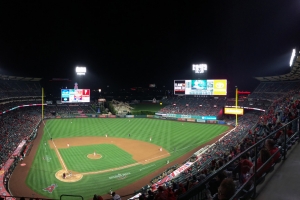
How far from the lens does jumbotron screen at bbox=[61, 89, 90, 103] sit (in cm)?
5522

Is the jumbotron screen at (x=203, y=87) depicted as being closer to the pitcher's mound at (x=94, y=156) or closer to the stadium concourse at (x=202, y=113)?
the stadium concourse at (x=202, y=113)

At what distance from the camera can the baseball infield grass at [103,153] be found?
19.8 metres

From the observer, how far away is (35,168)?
23391 millimetres

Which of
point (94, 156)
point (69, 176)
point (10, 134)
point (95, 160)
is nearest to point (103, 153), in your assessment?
point (94, 156)

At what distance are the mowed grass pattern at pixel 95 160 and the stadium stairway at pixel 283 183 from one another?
782 inches

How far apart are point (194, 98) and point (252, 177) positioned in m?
60.5

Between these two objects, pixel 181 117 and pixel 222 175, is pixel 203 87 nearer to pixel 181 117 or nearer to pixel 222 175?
pixel 181 117

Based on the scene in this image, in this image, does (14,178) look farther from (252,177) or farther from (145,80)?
(145,80)

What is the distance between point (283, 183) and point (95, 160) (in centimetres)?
2337

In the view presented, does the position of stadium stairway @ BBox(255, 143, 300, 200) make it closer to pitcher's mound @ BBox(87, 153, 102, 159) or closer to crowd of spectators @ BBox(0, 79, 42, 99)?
pitcher's mound @ BBox(87, 153, 102, 159)

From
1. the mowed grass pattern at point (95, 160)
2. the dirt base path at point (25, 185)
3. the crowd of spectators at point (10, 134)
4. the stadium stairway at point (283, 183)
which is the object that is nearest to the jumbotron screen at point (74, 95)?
the crowd of spectators at point (10, 134)

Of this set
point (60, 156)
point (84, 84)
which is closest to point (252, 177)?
point (60, 156)

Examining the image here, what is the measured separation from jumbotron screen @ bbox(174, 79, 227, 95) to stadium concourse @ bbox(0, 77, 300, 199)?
4.09m

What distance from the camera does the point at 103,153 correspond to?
28844 millimetres
